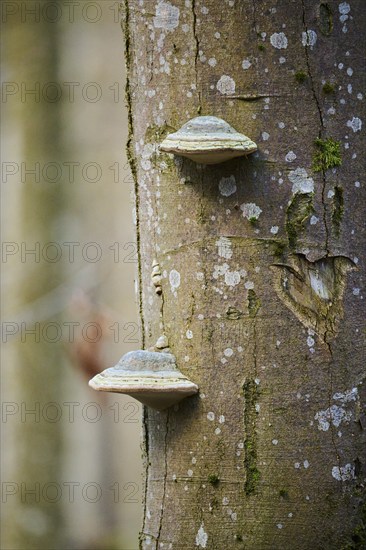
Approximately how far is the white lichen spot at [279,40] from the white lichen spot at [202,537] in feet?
3.78

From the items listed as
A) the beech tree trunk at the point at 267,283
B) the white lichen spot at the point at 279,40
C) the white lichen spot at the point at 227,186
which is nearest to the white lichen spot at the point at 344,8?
the beech tree trunk at the point at 267,283

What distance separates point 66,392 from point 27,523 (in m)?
1.10

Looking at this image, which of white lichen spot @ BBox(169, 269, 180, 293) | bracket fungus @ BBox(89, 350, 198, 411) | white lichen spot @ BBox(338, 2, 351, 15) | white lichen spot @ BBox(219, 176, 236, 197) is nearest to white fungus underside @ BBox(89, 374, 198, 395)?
bracket fungus @ BBox(89, 350, 198, 411)

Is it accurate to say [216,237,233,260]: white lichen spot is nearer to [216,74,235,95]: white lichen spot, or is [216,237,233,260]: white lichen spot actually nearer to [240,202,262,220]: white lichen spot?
[240,202,262,220]: white lichen spot

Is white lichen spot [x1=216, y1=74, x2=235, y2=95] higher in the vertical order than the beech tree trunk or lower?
higher

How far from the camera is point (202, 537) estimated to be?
2.10 meters

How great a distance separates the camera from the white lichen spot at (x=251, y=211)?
2098mm

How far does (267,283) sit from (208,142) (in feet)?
1.19

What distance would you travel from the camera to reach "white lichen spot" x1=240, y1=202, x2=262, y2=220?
2098 millimetres

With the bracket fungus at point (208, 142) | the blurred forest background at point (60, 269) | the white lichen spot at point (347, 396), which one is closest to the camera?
the bracket fungus at point (208, 142)

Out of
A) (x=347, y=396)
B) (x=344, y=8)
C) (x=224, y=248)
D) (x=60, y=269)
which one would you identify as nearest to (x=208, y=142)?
(x=224, y=248)

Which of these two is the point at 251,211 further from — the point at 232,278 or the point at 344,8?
the point at 344,8

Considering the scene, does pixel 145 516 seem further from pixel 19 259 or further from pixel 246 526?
pixel 19 259

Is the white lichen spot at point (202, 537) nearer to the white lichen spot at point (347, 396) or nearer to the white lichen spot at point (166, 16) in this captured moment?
the white lichen spot at point (347, 396)
